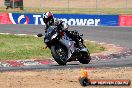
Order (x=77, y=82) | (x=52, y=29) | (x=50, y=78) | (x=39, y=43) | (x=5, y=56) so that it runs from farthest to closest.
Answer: (x=39, y=43) → (x=5, y=56) → (x=52, y=29) → (x=50, y=78) → (x=77, y=82)

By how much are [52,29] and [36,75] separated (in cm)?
190

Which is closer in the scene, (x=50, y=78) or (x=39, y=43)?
(x=50, y=78)

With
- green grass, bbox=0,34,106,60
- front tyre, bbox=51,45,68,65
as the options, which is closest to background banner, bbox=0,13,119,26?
green grass, bbox=0,34,106,60

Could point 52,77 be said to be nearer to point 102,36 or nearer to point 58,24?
point 58,24

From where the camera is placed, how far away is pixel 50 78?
12.6m

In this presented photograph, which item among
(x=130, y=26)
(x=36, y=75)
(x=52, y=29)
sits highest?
(x=52, y=29)

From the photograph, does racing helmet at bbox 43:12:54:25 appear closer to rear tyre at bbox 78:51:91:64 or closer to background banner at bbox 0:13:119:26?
rear tyre at bbox 78:51:91:64

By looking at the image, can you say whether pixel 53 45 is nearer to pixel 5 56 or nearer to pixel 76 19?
pixel 5 56

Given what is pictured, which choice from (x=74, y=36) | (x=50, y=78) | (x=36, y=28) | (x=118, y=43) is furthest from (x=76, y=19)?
(x=50, y=78)

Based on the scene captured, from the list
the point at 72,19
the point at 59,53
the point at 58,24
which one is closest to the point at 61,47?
the point at 59,53

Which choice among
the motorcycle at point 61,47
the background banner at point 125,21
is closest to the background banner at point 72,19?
the background banner at point 125,21

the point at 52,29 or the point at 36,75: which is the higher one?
the point at 52,29

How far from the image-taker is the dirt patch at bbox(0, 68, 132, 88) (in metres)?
11.4

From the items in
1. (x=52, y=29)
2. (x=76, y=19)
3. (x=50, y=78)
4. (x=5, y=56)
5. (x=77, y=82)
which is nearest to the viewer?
(x=77, y=82)
